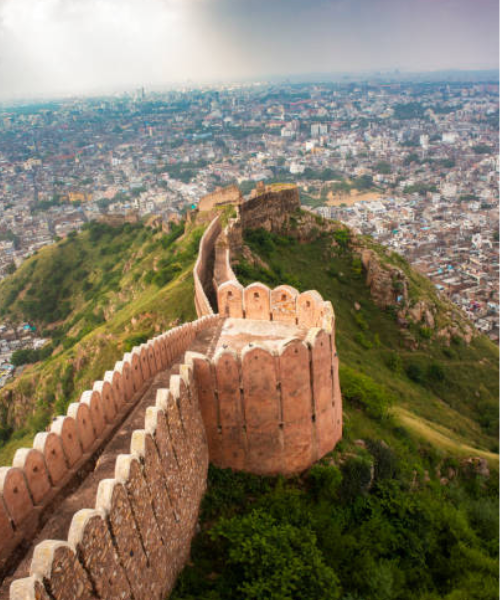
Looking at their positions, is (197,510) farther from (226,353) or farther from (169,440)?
(226,353)

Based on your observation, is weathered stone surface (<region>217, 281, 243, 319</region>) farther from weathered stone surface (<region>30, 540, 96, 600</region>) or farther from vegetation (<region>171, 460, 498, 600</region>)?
weathered stone surface (<region>30, 540, 96, 600</region>)

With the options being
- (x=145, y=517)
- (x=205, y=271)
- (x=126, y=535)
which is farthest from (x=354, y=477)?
(x=205, y=271)

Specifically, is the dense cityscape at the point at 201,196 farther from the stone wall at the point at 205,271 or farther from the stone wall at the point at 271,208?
the stone wall at the point at 205,271

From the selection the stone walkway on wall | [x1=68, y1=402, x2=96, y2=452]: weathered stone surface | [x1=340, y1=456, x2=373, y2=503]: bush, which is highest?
[x1=68, y1=402, x2=96, y2=452]: weathered stone surface

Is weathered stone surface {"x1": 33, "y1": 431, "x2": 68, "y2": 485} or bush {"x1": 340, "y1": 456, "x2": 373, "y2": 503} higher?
weathered stone surface {"x1": 33, "y1": 431, "x2": 68, "y2": 485}

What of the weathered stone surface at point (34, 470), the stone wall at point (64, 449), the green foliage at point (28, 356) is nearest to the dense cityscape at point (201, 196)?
the green foliage at point (28, 356)

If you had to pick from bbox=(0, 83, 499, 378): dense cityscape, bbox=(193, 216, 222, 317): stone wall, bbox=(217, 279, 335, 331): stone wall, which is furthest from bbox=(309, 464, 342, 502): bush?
bbox=(0, 83, 499, 378): dense cityscape

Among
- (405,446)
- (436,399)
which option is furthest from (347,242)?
(405,446)
